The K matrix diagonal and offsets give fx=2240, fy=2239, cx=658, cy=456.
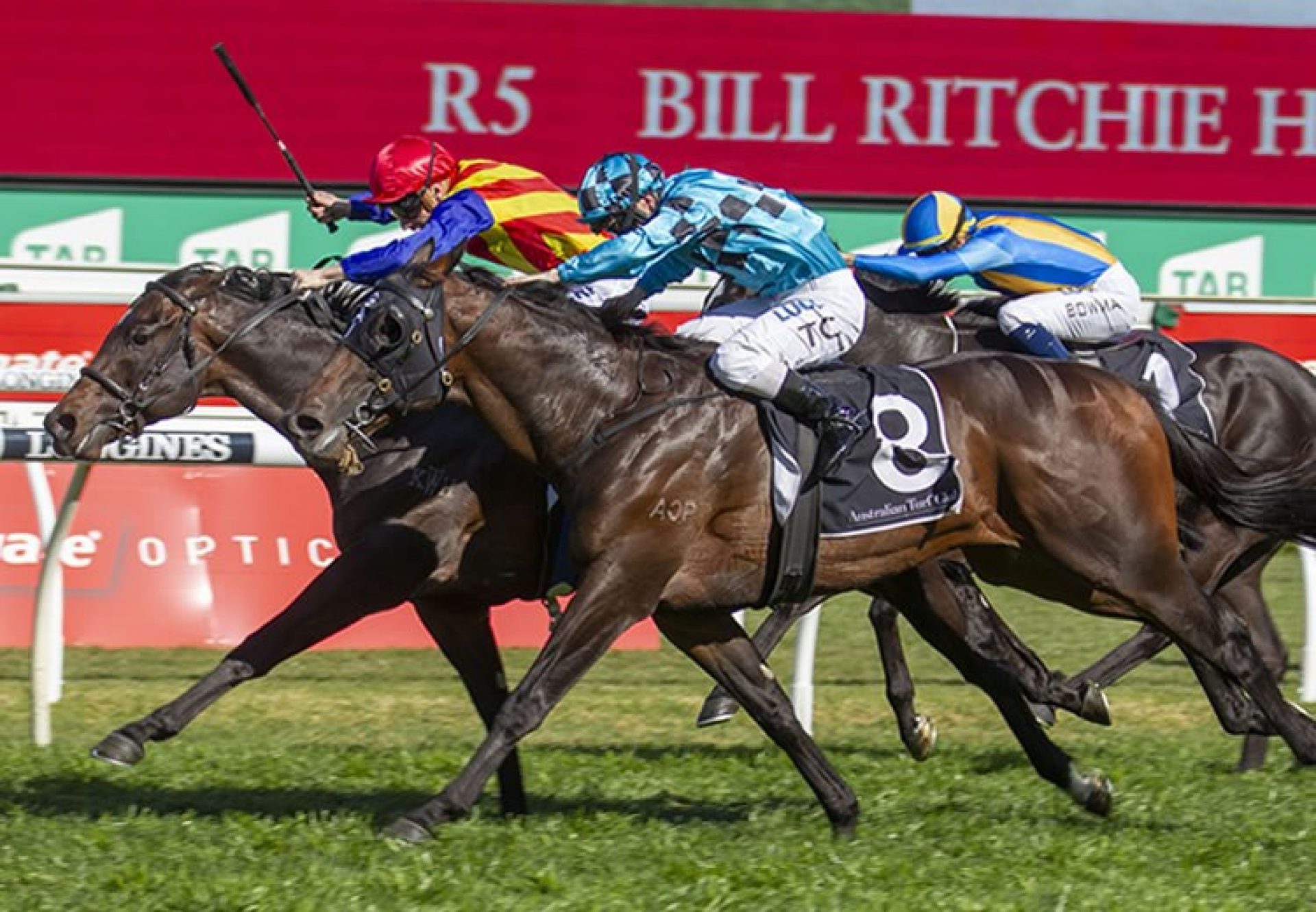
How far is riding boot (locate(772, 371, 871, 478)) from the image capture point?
538 centimetres

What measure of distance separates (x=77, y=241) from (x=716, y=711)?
6.86 meters

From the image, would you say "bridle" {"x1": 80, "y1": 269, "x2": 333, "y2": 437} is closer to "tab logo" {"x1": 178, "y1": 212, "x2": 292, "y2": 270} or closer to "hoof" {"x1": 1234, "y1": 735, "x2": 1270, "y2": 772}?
"hoof" {"x1": 1234, "y1": 735, "x2": 1270, "y2": 772}

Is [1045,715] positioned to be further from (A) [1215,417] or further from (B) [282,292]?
(B) [282,292]

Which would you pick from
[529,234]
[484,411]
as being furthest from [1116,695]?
[484,411]

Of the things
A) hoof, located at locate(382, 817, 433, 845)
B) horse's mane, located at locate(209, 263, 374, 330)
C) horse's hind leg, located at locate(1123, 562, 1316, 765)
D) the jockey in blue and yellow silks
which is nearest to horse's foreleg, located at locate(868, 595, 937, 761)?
horse's hind leg, located at locate(1123, 562, 1316, 765)

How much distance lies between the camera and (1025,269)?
6.86m

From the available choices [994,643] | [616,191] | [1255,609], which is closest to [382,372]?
[616,191]

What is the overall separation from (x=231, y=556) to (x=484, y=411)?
2.91 m

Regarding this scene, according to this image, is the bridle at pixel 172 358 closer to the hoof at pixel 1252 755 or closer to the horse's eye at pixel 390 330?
the horse's eye at pixel 390 330

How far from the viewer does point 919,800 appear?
5.93 meters

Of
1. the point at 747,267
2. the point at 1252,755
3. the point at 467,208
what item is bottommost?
the point at 1252,755

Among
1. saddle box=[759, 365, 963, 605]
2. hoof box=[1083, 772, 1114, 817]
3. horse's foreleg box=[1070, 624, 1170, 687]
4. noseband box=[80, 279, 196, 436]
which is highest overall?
noseband box=[80, 279, 196, 436]

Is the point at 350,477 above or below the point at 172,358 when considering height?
below

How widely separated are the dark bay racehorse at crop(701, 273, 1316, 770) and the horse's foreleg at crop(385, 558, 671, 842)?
5.40 feet
